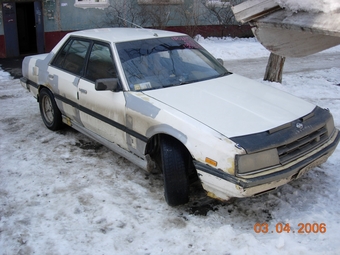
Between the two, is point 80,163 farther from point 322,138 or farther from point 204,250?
point 322,138

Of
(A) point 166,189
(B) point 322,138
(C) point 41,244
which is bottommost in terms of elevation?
(C) point 41,244

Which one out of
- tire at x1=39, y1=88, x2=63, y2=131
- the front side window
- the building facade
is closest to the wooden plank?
the front side window

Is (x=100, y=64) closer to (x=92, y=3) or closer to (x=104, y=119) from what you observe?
(x=104, y=119)

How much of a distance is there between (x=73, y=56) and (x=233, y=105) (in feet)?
7.79

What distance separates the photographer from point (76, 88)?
4664mm

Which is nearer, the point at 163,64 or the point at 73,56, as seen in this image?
the point at 163,64

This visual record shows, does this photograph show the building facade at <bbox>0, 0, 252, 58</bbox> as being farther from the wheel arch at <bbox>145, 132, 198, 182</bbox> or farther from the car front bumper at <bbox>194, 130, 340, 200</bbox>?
the car front bumper at <bbox>194, 130, 340, 200</bbox>

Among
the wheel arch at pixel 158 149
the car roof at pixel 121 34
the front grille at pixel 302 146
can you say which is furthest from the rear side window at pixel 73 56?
the front grille at pixel 302 146

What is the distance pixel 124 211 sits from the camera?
3611 millimetres

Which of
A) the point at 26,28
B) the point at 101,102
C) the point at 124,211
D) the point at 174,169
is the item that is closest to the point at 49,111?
the point at 101,102

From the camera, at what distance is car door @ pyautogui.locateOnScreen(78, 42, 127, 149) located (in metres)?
4.09

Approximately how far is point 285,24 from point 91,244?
7.49 feet

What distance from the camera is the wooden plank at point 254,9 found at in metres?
2.11

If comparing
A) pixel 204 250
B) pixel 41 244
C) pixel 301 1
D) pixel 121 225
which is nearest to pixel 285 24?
pixel 301 1
